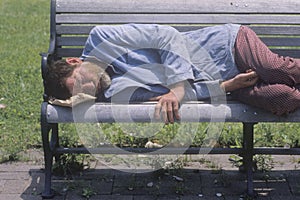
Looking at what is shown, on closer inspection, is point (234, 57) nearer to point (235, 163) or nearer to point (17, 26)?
point (235, 163)

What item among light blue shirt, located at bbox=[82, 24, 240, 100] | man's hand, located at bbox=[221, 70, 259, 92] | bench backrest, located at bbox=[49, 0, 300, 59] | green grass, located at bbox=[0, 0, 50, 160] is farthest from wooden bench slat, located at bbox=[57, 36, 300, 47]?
green grass, located at bbox=[0, 0, 50, 160]

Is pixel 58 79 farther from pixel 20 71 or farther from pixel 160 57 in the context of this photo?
pixel 20 71

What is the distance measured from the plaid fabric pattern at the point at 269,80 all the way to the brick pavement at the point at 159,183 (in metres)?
0.62

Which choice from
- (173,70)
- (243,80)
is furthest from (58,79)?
(243,80)

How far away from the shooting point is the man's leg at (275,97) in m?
4.22

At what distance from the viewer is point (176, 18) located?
495 centimetres

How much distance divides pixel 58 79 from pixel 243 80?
113cm

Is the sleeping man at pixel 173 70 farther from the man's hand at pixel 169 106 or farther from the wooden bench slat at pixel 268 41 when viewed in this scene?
the wooden bench slat at pixel 268 41

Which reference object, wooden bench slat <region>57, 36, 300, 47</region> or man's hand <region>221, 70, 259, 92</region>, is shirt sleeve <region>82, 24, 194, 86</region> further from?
wooden bench slat <region>57, 36, 300, 47</region>

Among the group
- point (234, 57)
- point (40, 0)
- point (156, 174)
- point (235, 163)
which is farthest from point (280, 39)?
point (40, 0)

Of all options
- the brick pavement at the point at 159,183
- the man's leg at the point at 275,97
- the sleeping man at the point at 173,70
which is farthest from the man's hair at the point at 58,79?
the man's leg at the point at 275,97

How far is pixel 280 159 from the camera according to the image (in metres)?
5.12

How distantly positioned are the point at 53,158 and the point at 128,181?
0.63 meters

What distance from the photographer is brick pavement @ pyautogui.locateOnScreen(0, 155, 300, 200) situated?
4.54 metres
